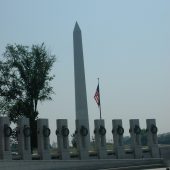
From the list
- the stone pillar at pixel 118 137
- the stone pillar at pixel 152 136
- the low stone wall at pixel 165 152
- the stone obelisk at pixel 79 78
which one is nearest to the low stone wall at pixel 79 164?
the stone pillar at pixel 118 137

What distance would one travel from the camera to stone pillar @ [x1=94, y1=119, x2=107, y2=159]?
38.1 meters

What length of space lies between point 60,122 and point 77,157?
3.14 metres

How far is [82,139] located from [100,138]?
1.88 metres

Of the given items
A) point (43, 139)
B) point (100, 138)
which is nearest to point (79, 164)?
point (43, 139)

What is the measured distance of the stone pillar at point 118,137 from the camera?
129 feet

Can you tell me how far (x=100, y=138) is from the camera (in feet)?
127

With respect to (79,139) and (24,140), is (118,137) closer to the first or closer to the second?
(79,139)

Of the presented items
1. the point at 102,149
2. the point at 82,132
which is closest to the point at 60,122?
the point at 82,132

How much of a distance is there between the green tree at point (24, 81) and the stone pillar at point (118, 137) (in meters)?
12.3

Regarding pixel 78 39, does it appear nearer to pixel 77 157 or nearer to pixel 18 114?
pixel 18 114

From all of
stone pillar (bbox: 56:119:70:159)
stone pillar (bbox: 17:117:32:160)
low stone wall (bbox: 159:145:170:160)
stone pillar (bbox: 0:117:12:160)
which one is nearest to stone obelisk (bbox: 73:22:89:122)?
low stone wall (bbox: 159:145:170:160)

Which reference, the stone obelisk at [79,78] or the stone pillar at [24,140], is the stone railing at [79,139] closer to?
the stone pillar at [24,140]

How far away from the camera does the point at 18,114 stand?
5100cm

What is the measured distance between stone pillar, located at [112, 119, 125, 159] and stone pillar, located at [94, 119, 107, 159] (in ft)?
3.91
